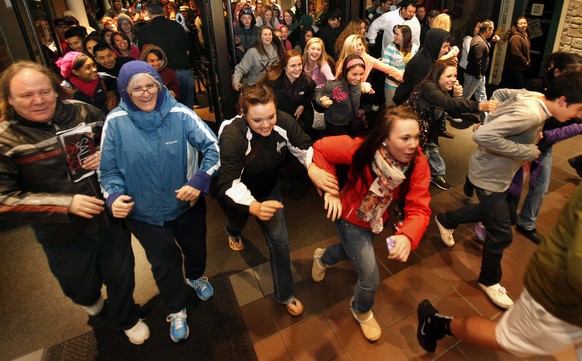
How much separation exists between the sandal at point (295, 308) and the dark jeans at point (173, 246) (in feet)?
2.51

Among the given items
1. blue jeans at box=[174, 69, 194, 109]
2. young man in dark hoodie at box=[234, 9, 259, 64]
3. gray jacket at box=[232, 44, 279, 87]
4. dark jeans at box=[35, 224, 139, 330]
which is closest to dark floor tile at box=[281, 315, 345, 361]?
dark jeans at box=[35, 224, 139, 330]

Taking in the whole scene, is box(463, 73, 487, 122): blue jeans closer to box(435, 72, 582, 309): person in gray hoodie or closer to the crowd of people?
the crowd of people

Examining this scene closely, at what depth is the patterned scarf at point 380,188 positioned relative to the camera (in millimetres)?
2004

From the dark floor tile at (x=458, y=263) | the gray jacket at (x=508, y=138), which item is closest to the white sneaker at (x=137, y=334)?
the dark floor tile at (x=458, y=263)

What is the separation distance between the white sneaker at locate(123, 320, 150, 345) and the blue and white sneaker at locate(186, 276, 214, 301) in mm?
477

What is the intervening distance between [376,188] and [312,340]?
1.23m

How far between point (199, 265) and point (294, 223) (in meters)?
1.34

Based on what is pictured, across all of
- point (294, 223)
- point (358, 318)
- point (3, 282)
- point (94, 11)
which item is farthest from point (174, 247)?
point (94, 11)

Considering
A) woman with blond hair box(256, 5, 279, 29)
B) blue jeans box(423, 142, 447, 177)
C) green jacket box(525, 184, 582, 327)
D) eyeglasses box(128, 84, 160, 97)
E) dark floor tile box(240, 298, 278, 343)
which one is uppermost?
woman with blond hair box(256, 5, 279, 29)

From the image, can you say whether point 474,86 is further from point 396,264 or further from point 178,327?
point 178,327

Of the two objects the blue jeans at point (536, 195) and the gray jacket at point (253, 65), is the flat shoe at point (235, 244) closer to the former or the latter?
the gray jacket at point (253, 65)

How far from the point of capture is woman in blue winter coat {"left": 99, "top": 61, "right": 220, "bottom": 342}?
200 centimetres

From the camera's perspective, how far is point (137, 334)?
8.22 ft

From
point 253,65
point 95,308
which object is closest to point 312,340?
point 95,308
